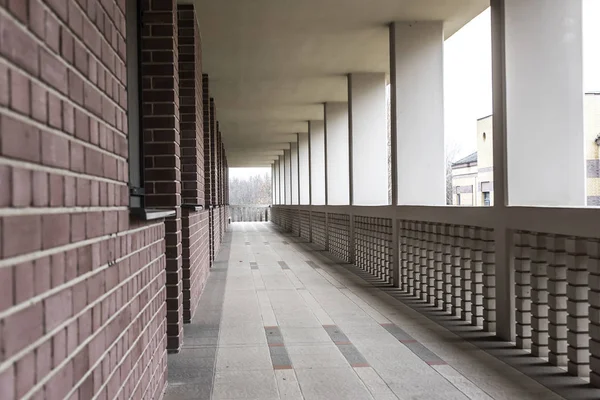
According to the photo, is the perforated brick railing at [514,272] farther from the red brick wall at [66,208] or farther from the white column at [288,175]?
the white column at [288,175]

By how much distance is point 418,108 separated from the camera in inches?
299

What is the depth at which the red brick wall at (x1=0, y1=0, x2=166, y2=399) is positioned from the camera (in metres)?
1.10

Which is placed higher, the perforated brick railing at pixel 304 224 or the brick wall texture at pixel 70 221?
the brick wall texture at pixel 70 221

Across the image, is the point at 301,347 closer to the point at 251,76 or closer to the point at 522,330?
the point at 522,330

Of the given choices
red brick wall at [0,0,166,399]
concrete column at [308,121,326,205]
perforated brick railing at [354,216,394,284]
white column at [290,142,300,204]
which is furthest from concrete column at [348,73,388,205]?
white column at [290,142,300,204]

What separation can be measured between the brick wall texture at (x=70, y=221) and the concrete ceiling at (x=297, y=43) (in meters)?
4.63

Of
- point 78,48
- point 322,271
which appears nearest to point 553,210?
point 78,48

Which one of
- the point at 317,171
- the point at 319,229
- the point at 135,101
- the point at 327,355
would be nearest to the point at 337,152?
the point at 319,229

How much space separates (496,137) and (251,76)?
6584 mm

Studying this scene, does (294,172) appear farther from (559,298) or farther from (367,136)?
(559,298)

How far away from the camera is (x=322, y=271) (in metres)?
8.91

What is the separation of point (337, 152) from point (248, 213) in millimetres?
24501

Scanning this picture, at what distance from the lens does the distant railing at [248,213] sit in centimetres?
3722

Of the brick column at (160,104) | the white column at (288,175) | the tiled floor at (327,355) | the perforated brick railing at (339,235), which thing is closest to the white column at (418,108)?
the tiled floor at (327,355)
